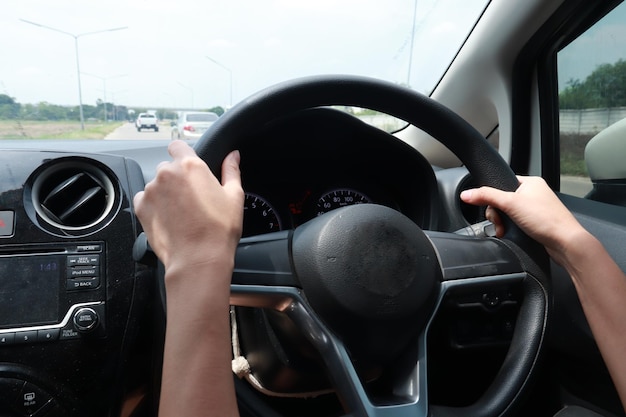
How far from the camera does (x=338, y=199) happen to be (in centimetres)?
204

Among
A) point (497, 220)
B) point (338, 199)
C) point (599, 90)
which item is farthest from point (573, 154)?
point (497, 220)

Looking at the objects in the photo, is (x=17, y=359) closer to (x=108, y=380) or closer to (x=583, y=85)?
(x=108, y=380)

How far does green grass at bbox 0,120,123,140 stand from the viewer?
174 cm

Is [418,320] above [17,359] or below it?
above

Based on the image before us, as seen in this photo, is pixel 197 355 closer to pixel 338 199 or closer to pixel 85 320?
pixel 85 320

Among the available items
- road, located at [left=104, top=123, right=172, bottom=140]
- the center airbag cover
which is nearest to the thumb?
the center airbag cover

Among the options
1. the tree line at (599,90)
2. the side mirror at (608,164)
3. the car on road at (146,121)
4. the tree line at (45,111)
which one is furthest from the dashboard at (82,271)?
the tree line at (599,90)

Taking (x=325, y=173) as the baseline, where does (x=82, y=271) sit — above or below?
below

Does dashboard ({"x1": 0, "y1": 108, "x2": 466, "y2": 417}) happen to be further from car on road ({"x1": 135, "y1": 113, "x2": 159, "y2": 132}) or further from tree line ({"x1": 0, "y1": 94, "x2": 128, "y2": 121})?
car on road ({"x1": 135, "y1": 113, "x2": 159, "y2": 132})

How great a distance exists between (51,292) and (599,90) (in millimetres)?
1926

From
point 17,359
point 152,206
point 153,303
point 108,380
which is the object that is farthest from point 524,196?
point 17,359

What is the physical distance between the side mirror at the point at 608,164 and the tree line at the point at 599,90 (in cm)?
11

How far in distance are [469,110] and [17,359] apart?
1.82 metres

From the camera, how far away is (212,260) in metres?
0.94
